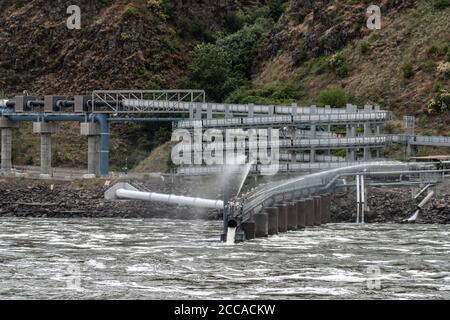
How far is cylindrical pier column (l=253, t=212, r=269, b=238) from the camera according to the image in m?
97.6

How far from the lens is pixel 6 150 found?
142 meters

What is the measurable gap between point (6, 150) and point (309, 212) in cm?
4298

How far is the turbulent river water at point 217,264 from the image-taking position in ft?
225

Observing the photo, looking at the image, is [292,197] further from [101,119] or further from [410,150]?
[101,119]

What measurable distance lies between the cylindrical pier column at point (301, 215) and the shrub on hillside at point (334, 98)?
38.6 metres

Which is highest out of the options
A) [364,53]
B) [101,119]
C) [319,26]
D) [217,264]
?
[319,26]

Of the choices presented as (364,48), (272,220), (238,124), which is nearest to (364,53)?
(364,48)

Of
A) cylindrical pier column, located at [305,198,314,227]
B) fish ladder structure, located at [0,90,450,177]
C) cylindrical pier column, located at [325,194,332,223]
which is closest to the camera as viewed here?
cylindrical pier column, located at [305,198,314,227]

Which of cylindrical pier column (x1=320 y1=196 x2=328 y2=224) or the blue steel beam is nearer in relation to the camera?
cylindrical pier column (x1=320 y1=196 x2=328 y2=224)

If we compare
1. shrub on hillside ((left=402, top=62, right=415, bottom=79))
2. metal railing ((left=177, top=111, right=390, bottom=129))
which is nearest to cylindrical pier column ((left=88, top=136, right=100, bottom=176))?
metal railing ((left=177, top=111, right=390, bottom=129))

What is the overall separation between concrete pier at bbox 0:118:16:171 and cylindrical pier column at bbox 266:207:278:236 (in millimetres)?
47486

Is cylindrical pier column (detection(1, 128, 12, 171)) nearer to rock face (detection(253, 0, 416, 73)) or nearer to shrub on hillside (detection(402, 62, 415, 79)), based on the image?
rock face (detection(253, 0, 416, 73))

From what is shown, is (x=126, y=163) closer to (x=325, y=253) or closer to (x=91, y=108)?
(x=91, y=108)
